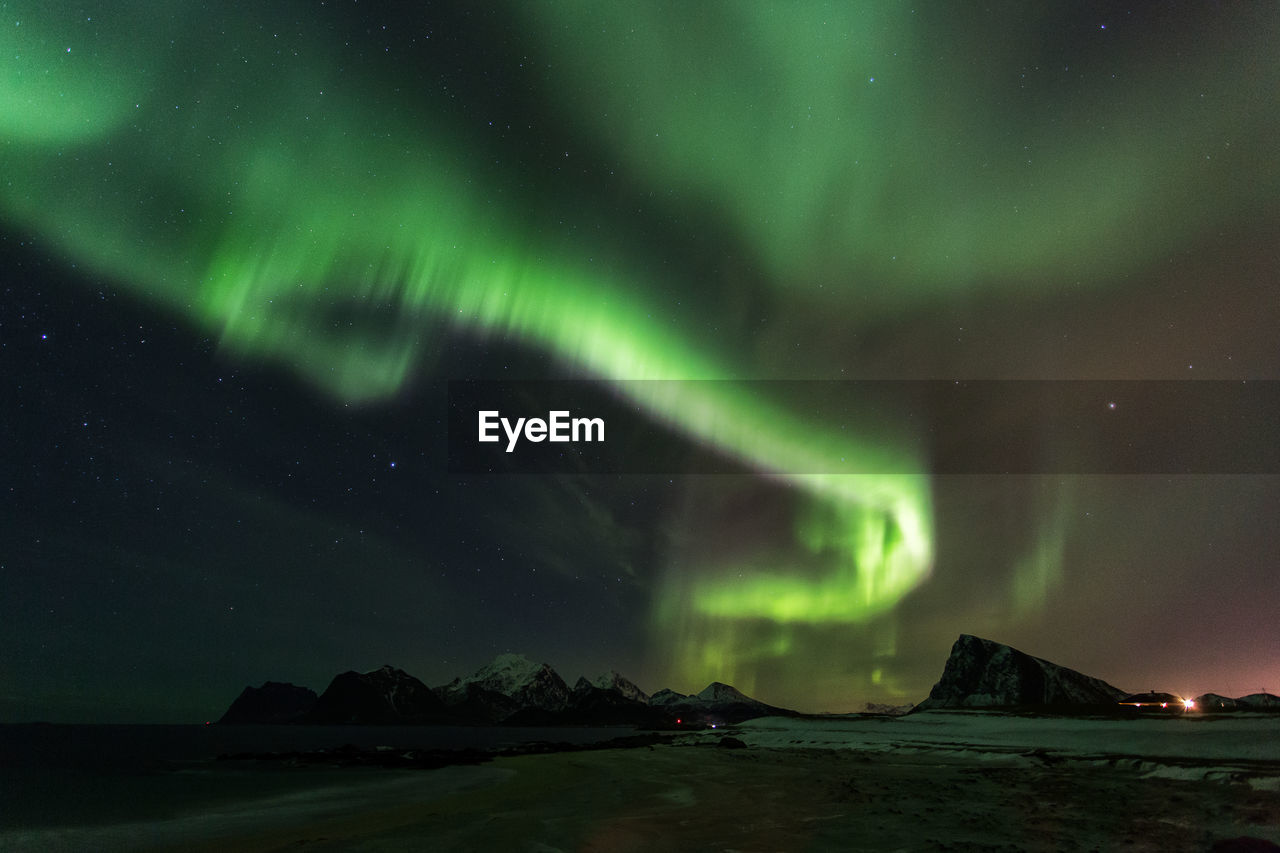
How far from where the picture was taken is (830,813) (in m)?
16.5

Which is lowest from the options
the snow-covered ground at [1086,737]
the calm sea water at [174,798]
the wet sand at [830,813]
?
the calm sea water at [174,798]

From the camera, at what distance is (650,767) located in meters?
34.1

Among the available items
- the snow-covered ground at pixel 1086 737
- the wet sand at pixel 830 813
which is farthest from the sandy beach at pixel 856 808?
the snow-covered ground at pixel 1086 737

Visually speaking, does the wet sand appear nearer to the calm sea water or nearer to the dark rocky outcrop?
the calm sea water

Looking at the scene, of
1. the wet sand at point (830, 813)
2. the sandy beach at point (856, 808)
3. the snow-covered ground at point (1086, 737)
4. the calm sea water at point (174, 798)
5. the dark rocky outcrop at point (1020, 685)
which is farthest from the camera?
the dark rocky outcrop at point (1020, 685)

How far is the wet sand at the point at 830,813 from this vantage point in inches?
527

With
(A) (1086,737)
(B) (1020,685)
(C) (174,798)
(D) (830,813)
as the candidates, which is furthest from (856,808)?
(B) (1020,685)

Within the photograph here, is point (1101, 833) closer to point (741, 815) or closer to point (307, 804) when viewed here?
point (741, 815)

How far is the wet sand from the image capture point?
13.4 metres

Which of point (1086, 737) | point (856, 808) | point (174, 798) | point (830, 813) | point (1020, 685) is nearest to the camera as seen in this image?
point (830, 813)

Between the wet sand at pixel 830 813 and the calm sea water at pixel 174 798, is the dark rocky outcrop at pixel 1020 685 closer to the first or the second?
the calm sea water at pixel 174 798

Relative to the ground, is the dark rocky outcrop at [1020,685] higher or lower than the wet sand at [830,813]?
higher

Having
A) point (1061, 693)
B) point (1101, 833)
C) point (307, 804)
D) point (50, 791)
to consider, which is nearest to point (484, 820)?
point (1101, 833)

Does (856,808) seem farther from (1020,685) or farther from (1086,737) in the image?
(1020,685)
